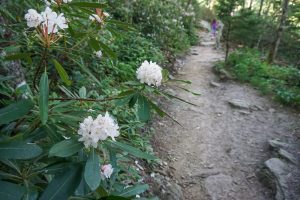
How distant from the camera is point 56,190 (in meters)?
1.23

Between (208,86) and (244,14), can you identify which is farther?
(244,14)

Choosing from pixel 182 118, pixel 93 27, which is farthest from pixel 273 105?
pixel 93 27

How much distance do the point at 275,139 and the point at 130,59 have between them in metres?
3.79

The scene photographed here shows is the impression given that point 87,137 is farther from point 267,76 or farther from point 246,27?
point 246,27

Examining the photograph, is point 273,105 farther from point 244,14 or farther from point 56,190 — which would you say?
point 56,190

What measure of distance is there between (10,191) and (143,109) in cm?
68

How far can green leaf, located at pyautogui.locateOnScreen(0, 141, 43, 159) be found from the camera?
47.3 inches

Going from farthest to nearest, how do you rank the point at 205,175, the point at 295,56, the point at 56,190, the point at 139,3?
1. the point at 295,56
2. the point at 139,3
3. the point at 205,175
4. the point at 56,190

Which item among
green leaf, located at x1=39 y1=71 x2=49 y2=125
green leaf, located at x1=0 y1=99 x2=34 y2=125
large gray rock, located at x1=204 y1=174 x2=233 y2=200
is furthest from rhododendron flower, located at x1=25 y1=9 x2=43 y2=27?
large gray rock, located at x1=204 y1=174 x2=233 y2=200

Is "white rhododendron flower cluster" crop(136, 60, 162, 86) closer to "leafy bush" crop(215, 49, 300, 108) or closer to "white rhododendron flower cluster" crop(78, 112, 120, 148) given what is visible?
"white rhododendron flower cluster" crop(78, 112, 120, 148)

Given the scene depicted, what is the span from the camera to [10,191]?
A: 1.16 meters

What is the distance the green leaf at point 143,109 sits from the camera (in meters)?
1.50

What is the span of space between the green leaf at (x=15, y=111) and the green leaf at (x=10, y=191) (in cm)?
27

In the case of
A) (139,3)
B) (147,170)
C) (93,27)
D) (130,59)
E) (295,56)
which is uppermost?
(93,27)
